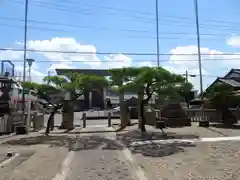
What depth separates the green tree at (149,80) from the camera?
19312mm

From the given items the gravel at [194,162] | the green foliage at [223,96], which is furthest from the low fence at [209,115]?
the gravel at [194,162]

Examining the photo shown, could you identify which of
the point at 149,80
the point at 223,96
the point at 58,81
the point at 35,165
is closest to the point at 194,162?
the point at 35,165

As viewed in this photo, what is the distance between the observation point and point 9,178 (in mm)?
8844

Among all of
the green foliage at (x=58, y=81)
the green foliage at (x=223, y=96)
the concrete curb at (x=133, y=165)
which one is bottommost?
the concrete curb at (x=133, y=165)

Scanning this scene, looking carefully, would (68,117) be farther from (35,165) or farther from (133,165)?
(133,165)

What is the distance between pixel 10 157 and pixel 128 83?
9701 millimetres

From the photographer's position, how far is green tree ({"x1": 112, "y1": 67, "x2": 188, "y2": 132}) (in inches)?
760

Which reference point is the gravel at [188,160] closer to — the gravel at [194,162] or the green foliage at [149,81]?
the gravel at [194,162]

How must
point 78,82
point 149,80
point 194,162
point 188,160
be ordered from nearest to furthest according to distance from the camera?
point 194,162
point 188,160
point 149,80
point 78,82

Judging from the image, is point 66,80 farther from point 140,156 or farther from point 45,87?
point 140,156

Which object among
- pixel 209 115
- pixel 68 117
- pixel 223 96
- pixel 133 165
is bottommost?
pixel 133 165

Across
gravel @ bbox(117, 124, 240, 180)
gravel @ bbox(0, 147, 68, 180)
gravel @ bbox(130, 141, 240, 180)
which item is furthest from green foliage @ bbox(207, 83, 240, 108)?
gravel @ bbox(0, 147, 68, 180)

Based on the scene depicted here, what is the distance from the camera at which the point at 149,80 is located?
1966cm

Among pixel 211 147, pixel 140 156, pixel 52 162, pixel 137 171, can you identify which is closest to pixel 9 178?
pixel 52 162
